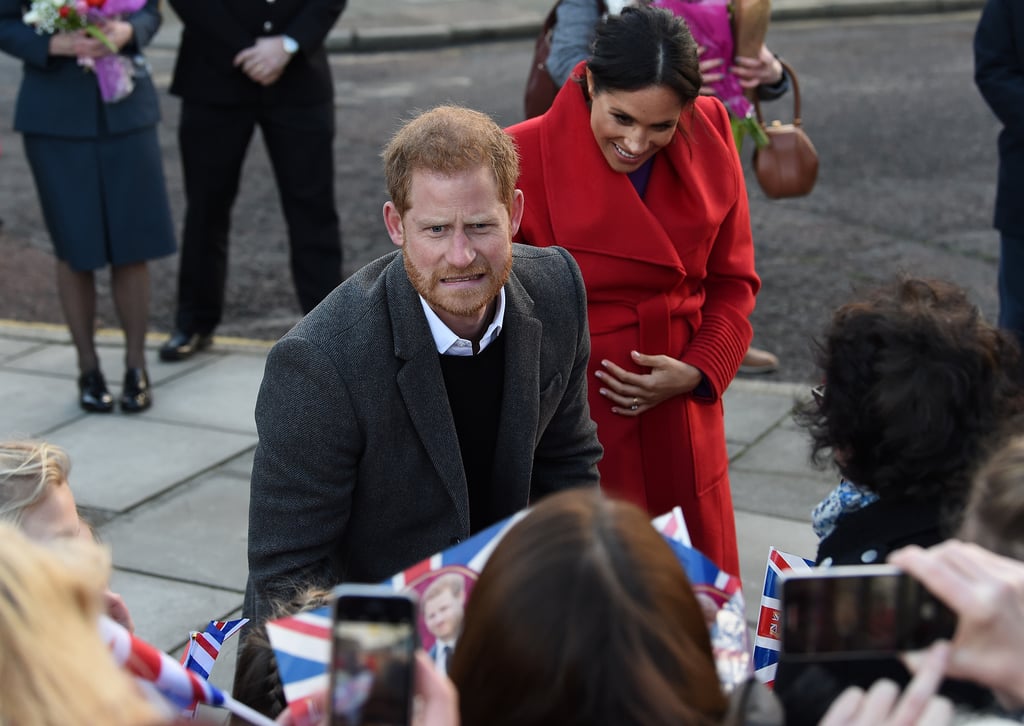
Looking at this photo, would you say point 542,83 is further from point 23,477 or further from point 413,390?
point 23,477

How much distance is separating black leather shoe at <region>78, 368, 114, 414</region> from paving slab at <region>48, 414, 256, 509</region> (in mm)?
51

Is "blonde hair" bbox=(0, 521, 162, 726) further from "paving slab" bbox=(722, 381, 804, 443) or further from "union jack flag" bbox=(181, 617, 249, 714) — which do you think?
"paving slab" bbox=(722, 381, 804, 443)

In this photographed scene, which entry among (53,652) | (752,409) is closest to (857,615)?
(53,652)

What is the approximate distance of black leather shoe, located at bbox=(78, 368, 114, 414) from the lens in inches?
224

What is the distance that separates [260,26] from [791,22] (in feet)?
37.5

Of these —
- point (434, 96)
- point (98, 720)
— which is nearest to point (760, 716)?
point (98, 720)

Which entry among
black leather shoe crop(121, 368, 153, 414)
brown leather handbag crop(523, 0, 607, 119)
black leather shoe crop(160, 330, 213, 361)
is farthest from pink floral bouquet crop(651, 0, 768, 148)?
black leather shoe crop(160, 330, 213, 361)

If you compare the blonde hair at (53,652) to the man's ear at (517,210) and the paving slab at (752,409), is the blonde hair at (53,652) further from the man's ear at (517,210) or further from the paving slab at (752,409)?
the paving slab at (752,409)

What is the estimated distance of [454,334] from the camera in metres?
2.70

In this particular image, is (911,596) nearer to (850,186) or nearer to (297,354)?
(297,354)

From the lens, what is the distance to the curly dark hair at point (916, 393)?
2150 mm

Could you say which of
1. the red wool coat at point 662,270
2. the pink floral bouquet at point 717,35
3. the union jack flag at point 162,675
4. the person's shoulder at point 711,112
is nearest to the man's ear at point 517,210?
the red wool coat at point 662,270

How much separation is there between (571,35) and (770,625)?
2.55m

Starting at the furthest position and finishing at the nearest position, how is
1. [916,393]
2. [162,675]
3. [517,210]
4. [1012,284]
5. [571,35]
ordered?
[1012,284] → [571,35] → [517,210] → [916,393] → [162,675]
